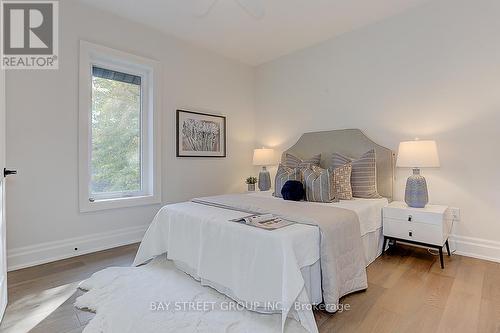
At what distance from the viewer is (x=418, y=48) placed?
302 centimetres

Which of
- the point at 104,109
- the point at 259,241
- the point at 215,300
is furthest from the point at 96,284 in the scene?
the point at 104,109

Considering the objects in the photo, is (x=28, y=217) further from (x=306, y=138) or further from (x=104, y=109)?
(x=306, y=138)

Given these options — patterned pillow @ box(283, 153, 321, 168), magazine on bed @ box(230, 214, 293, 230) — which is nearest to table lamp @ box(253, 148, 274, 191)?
patterned pillow @ box(283, 153, 321, 168)

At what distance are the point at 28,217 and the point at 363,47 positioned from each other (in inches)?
168

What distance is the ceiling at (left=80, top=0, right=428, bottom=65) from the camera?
9.59ft

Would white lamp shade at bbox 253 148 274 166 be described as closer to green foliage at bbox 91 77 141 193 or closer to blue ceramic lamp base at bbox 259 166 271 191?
blue ceramic lamp base at bbox 259 166 271 191

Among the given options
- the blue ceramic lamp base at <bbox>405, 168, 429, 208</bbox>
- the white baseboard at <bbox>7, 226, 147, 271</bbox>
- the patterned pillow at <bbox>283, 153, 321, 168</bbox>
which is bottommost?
the white baseboard at <bbox>7, 226, 147, 271</bbox>

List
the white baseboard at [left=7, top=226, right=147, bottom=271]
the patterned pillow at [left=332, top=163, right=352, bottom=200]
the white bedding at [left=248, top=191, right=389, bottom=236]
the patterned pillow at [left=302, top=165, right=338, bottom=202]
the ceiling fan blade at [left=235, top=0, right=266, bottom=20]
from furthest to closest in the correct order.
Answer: the patterned pillow at [left=332, top=163, right=352, bottom=200], the ceiling fan blade at [left=235, top=0, right=266, bottom=20], the patterned pillow at [left=302, top=165, right=338, bottom=202], the white baseboard at [left=7, top=226, right=147, bottom=271], the white bedding at [left=248, top=191, right=389, bottom=236]

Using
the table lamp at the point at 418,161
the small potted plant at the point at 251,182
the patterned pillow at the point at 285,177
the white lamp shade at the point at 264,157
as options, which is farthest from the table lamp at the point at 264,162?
the table lamp at the point at 418,161

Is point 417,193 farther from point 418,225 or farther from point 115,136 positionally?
point 115,136

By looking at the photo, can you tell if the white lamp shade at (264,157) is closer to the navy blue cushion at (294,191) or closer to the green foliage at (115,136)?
the navy blue cushion at (294,191)

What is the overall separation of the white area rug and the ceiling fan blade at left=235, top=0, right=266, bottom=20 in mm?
2810

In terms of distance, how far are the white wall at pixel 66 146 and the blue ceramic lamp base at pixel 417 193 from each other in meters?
2.78

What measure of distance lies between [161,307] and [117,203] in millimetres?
1773
